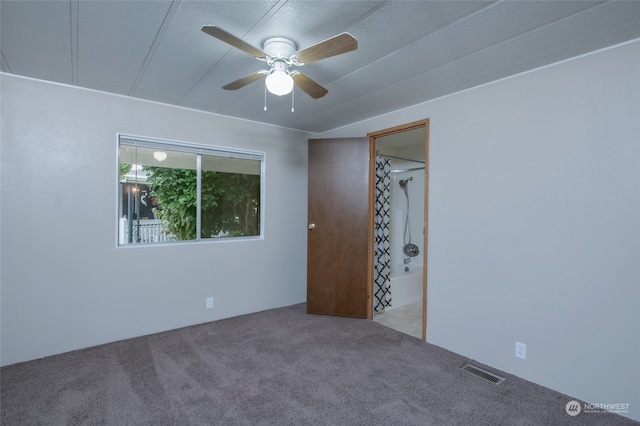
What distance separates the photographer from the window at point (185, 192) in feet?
10.00

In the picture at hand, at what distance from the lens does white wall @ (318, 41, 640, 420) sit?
1921 mm

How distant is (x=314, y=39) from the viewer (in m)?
1.91

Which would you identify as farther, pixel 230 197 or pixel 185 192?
pixel 230 197

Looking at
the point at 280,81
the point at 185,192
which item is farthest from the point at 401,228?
the point at 280,81

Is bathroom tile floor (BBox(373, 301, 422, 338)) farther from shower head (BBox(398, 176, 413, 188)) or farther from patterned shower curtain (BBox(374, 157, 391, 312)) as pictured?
shower head (BBox(398, 176, 413, 188))

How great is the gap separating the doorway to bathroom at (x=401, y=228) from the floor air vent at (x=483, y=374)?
56 centimetres

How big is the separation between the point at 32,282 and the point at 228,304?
1.71 m

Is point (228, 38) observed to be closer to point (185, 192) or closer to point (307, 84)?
point (307, 84)

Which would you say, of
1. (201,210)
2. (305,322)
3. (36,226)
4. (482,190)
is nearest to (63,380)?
(36,226)

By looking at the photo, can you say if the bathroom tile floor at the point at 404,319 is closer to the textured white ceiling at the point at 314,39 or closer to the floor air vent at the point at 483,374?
the floor air vent at the point at 483,374

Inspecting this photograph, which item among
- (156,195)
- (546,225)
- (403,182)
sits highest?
(403,182)

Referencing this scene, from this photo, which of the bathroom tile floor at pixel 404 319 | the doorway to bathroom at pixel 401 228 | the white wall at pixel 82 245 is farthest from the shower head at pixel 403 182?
the white wall at pixel 82 245

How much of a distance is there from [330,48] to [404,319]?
3041mm

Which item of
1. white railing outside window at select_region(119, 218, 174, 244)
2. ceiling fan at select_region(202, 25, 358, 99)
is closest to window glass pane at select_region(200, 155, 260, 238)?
white railing outside window at select_region(119, 218, 174, 244)
